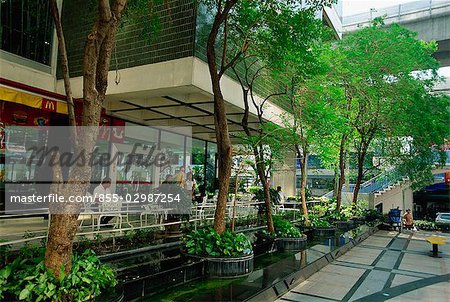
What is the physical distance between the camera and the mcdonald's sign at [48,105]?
7.97 m

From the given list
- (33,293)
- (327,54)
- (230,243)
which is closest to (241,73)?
(327,54)

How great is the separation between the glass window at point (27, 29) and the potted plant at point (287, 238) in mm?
7147

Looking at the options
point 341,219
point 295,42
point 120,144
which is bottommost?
point 341,219

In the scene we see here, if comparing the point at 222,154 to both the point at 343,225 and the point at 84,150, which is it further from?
the point at 343,225

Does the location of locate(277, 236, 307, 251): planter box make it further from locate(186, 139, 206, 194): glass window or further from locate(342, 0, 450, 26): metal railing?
locate(342, 0, 450, 26): metal railing

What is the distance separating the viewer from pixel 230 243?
18.7ft

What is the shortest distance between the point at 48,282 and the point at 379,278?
568cm

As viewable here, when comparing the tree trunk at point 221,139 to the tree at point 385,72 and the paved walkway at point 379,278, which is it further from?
the tree at point 385,72

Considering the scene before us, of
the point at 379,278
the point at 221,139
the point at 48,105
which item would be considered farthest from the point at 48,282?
the point at 48,105

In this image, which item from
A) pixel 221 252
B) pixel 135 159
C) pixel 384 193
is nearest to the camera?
pixel 221 252

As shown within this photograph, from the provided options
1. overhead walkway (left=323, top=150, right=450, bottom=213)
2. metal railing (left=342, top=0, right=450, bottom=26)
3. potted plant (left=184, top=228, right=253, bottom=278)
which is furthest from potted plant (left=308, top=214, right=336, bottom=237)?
overhead walkway (left=323, top=150, right=450, bottom=213)

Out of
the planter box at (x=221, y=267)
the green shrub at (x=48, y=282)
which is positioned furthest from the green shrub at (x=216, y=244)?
the green shrub at (x=48, y=282)

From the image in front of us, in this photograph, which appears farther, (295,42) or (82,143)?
(295,42)

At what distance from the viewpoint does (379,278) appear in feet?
21.1
